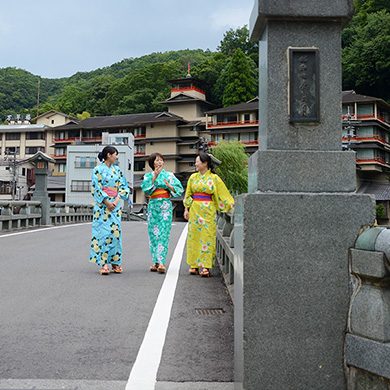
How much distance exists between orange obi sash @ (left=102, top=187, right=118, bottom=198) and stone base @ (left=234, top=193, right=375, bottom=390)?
459cm

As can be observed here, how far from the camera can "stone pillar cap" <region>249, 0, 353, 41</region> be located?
2736 mm

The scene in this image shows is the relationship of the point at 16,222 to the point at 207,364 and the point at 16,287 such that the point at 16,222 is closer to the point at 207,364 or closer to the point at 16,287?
the point at 16,287

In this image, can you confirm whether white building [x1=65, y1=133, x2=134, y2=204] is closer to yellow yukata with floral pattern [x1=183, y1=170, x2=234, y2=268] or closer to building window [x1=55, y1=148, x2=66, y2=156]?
building window [x1=55, y1=148, x2=66, y2=156]

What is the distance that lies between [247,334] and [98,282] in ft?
12.7

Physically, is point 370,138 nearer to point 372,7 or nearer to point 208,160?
point 372,7

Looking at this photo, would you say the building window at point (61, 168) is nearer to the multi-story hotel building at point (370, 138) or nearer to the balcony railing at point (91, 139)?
the balcony railing at point (91, 139)

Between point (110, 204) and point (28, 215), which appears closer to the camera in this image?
point (110, 204)

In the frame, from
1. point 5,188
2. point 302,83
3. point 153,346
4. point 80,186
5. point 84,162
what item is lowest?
point 153,346

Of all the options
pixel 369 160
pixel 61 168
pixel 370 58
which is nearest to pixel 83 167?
pixel 61 168

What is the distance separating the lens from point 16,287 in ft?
18.4

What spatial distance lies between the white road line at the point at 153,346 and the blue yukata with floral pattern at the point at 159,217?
1038mm

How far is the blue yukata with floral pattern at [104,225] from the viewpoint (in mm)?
6734

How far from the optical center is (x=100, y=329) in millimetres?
3930

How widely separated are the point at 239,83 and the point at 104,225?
52372 millimetres
